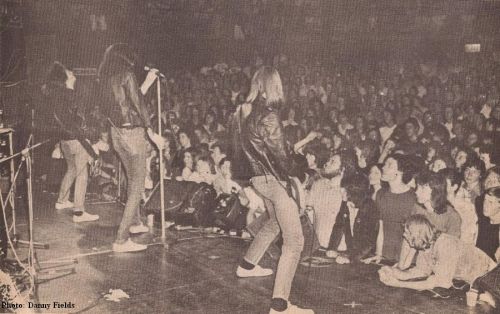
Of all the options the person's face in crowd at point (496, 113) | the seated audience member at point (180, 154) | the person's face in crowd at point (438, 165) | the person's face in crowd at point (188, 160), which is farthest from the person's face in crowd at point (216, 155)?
the person's face in crowd at point (496, 113)

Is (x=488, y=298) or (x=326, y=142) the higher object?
(x=326, y=142)

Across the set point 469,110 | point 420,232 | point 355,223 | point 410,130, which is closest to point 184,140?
point 355,223

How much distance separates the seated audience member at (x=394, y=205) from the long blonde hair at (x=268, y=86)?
1682 millimetres

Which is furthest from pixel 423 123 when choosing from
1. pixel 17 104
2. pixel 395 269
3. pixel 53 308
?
pixel 17 104

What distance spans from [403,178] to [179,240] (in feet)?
8.29

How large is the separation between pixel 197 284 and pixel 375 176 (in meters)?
2.28

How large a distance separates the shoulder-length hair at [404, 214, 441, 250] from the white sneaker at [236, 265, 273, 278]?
128 centimetres

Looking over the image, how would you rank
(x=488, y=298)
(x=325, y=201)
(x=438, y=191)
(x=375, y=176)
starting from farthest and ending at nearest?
(x=375, y=176) < (x=325, y=201) < (x=438, y=191) < (x=488, y=298)

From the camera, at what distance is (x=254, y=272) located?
465 cm

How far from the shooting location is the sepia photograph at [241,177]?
4125 mm

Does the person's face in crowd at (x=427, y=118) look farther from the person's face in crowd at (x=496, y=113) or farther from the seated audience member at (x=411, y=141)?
the person's face in crowd at (x=496, y=113)

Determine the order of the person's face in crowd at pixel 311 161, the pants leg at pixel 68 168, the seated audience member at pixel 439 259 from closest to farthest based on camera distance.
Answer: the seated audience member at pixel 439 259 → the person's face in crowd at pixel 311 161 → the pants leg at pixel 68 168

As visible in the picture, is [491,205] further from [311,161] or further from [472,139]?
[311,161]

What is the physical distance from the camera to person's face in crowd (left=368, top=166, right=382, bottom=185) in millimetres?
5570
